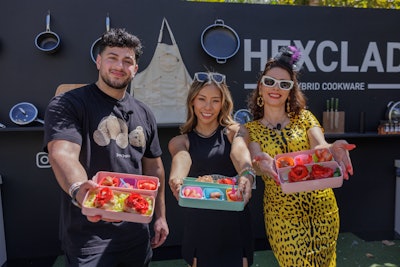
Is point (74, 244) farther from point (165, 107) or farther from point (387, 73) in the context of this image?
point (387, 73)

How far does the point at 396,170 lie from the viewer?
4051 mm

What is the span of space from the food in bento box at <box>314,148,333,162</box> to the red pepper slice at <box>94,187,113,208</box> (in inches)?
43.7

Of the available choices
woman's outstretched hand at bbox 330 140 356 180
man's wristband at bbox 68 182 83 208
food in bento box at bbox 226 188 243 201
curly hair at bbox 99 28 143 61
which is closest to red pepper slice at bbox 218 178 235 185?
food in bento box at bbox 226 188 243 201

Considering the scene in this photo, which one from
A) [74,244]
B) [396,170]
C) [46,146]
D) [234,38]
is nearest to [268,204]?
[74,244]

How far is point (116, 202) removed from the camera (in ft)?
4.49

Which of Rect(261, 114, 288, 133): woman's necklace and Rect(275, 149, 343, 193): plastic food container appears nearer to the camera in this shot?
Rect(275, 149, 343, 193): plastic food container

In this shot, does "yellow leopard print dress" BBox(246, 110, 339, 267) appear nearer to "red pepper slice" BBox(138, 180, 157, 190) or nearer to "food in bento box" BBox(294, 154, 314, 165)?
"food in bento box" BBox(294, 154, 314, 165)

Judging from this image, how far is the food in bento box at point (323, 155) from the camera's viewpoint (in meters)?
1.71

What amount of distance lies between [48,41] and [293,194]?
300cm

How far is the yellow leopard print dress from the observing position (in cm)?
183

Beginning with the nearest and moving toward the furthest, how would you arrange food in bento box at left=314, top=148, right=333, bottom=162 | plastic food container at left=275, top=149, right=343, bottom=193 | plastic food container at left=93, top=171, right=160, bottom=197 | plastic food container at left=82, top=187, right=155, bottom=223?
plastic food container at left=82, top=187, right=155, bottom=223 < plastic food container at left=93, top=171, right=160, bottom=197 < plastic food container at left=275, top=149, right=343, bottom=193 < food in bento box at left=314, top=148, right=333, bottom=162

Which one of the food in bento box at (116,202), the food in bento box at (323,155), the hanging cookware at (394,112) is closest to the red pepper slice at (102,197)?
the food in bento box at (116,202)

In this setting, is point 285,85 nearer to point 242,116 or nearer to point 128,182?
point 128,182

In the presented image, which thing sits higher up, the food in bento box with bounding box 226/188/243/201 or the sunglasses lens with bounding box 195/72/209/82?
the sunglasses lens with bounding box 195/72/209/82
